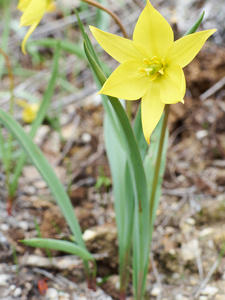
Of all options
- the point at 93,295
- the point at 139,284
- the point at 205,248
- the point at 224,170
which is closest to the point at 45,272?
the point at 93,295

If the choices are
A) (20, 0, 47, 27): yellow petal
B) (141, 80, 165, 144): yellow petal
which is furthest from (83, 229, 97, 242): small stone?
(20, 0, 47, 27): yellow petal

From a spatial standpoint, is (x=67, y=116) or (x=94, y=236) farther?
(x=67, y=116)

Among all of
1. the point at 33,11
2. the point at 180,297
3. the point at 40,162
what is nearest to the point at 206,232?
the point at 180,297

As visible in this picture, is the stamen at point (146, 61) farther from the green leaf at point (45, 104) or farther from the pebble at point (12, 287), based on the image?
the pebble at point (12, 287)

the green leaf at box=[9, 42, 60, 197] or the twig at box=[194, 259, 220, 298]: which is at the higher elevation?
the green leaf at box=[9, 42, 60, 197]

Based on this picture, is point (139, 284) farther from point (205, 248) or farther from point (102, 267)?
point (205, 248)

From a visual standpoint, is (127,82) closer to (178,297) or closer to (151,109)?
(151,109)

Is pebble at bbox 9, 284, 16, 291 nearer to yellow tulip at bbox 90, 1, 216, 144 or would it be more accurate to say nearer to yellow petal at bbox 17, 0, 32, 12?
yellow tulip at bbox 90, 1, 216, 144
